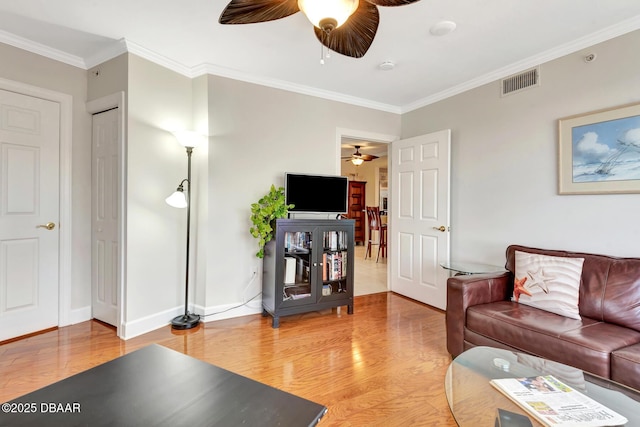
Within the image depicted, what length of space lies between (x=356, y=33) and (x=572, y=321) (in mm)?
2227

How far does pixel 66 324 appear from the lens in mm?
2854

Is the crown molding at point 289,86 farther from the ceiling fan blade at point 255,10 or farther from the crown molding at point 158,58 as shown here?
the ceiling fan blade at point 255,10

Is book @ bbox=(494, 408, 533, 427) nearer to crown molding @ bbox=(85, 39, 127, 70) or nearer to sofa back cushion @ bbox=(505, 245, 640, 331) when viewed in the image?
sofa back cushion @ bbox=(505, 245, 640, 331)

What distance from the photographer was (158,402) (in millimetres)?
893

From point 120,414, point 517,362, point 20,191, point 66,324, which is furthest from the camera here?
point 66,324

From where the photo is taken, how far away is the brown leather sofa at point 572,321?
1607mm

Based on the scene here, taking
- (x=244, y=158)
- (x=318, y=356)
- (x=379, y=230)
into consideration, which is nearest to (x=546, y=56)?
(x=244, y=158)

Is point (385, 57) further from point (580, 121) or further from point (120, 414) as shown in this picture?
point (120, 414)

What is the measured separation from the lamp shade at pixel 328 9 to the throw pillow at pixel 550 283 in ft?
7.15

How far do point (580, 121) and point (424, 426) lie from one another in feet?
8.25

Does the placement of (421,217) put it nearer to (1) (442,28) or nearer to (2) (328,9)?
(1) (442,28)

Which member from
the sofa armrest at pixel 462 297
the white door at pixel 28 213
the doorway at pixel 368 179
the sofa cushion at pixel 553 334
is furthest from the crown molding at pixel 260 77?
the sofa cushion at pixel 553 334

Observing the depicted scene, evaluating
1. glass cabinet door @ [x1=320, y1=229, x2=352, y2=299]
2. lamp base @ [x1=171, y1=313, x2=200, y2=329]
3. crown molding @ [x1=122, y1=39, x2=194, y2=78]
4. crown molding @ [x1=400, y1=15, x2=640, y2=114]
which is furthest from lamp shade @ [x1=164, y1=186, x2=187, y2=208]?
crown molding @ [x1=400, y1=15, x2=640, y2=114]

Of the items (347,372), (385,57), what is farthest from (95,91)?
(347,372)
